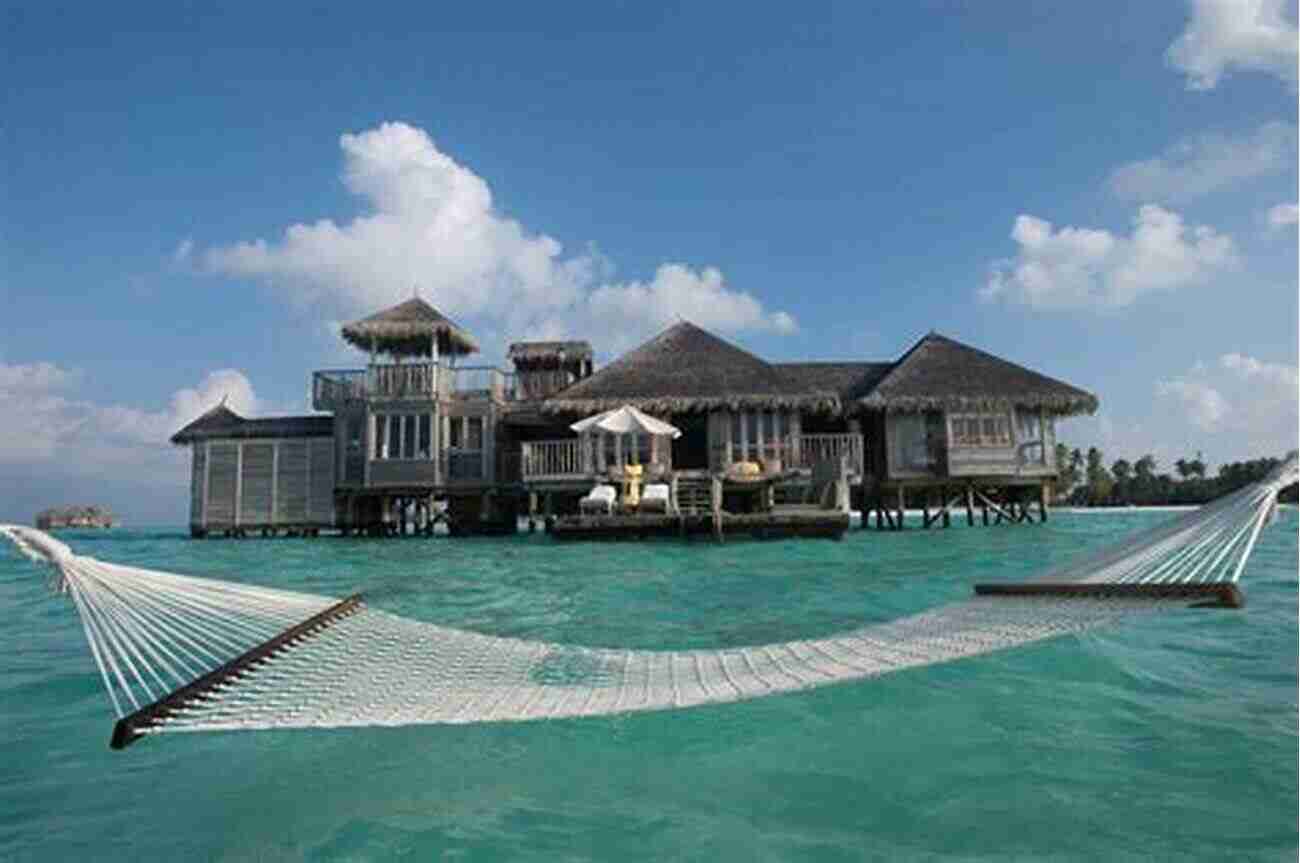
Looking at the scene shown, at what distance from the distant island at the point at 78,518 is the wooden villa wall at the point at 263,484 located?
933 inches

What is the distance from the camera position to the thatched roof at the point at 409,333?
19547 millimetres

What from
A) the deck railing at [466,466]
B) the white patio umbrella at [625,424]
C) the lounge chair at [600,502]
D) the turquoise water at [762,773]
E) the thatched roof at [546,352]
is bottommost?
the turquoise water at [762,773]

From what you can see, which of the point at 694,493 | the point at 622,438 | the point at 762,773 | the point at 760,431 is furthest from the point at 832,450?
the point at 762,773

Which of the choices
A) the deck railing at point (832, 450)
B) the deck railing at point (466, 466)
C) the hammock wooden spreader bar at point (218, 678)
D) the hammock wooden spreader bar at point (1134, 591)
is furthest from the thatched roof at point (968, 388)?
the hammock wooden spreader bar at point (218, 678)

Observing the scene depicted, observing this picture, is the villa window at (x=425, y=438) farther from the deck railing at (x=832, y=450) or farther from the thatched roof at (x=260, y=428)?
the deck railing at (x=832, y=450)

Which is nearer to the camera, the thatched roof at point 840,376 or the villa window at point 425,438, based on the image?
the villa window at point 425,438

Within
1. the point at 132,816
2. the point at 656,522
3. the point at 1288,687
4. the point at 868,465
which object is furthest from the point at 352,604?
the point at 868,465

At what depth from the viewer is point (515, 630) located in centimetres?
665

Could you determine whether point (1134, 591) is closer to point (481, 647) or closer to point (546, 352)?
point (481, 647)

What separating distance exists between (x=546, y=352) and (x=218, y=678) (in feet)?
63.1

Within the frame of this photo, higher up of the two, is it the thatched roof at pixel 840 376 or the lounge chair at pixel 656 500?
the thatched roof at pixel 840 376

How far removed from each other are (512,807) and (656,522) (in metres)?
11.8

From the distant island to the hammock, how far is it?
43.9 m

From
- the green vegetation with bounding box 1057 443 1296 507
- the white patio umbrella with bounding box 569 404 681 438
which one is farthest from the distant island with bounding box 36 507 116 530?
the green vegetation with bounding box 1057 443 1296 507
